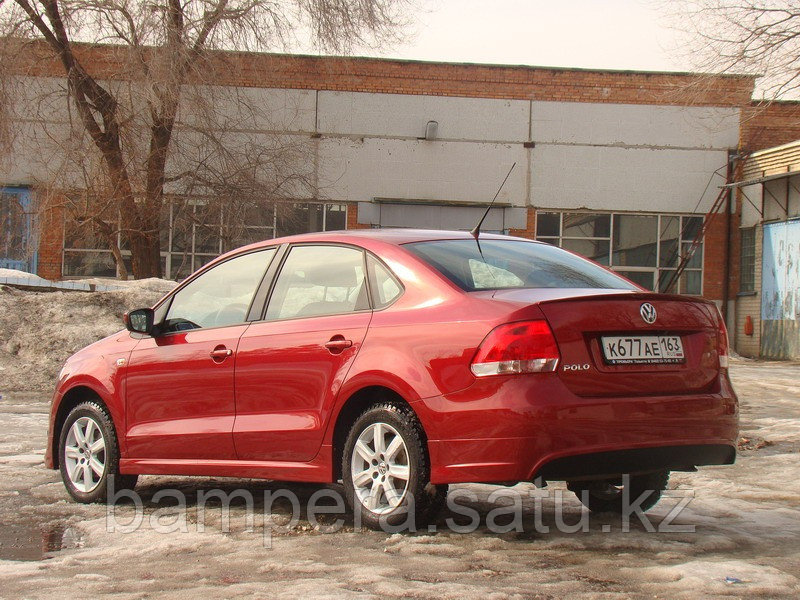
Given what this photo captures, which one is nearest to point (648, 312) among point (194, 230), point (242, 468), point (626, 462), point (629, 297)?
point (629, 297)

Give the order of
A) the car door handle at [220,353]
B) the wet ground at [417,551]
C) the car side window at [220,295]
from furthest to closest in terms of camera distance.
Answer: the car side window at [220,295]
the car door handle at [220,353]
the wet ground at [417,551]

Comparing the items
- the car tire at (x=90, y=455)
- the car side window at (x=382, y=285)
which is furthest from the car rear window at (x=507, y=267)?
the car tire at (x=90, y=455)

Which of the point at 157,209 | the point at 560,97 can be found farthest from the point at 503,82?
the point at 157,209

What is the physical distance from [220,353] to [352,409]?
39.7 inches

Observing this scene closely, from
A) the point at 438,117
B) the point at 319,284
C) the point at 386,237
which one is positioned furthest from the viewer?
the point at 438,117

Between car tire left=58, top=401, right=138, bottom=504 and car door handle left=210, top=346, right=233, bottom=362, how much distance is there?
1062 mm

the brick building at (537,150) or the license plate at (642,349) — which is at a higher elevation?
the brick building at (537,150)

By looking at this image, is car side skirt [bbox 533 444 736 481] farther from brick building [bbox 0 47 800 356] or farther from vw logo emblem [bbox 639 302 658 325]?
brick building [bbox 0 47 800 356]

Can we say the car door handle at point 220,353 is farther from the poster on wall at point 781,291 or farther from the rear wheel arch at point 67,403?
the poster on wall at point 781,291

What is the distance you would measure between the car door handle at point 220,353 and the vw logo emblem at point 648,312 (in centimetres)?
228

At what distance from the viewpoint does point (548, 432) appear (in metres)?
4.88

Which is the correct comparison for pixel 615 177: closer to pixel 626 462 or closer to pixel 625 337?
pixel 625 337

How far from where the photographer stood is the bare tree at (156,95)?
22.2 m

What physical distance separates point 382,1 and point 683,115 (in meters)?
10.6
